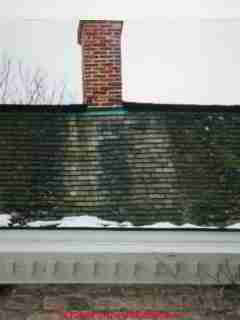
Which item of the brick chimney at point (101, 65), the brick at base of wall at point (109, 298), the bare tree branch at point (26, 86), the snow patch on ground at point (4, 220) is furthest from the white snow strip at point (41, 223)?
the brick chimney at point (101, 65)

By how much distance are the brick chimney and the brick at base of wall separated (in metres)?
2.40

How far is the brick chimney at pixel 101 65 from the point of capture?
28.3 feet

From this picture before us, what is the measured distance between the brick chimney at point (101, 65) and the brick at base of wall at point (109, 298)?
2398 mm

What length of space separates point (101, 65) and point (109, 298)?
9.91 feet

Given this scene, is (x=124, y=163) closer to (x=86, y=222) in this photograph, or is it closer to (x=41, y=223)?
(x=86, y=222)

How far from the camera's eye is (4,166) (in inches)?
316

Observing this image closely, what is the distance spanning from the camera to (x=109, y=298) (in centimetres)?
786

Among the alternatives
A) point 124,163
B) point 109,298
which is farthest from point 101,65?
point 109,298

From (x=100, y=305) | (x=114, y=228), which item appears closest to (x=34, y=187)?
(x=114, y=228)

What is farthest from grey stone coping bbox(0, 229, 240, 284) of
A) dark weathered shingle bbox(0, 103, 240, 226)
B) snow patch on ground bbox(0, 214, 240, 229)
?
dark weathered shingle bbox(0, 103, 240, 226)

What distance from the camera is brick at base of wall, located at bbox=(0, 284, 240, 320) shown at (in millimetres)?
7809

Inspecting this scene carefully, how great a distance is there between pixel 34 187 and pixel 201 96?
2377mm

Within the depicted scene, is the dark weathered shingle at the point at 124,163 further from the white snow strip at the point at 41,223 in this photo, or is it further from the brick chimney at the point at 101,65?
the brick chimney at the point at 101,65

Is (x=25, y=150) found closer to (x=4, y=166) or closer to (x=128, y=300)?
(x=4, y=166)
